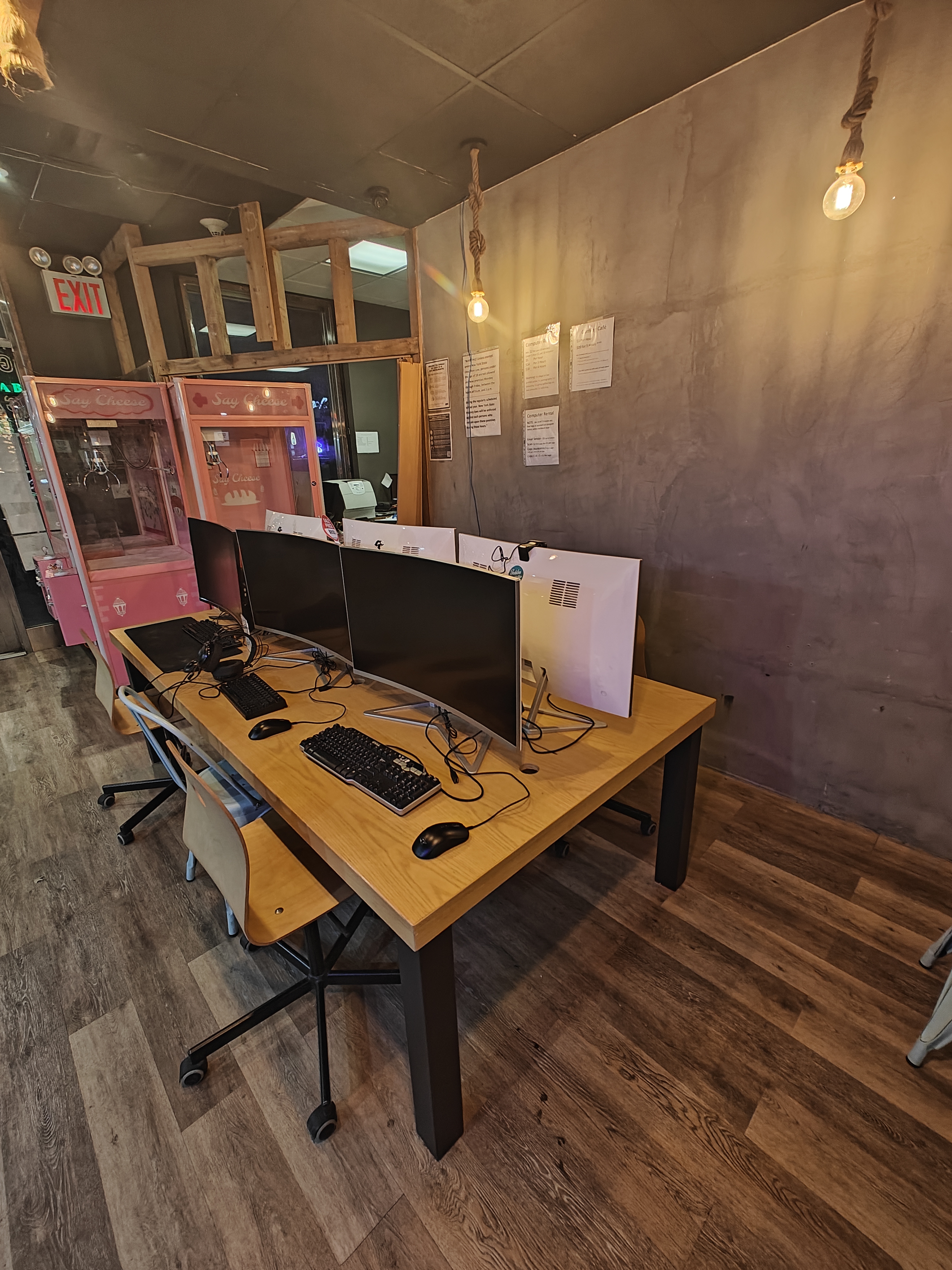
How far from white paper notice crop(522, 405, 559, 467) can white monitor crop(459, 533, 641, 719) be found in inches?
55.0

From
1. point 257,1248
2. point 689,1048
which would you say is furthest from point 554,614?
point 257,1248

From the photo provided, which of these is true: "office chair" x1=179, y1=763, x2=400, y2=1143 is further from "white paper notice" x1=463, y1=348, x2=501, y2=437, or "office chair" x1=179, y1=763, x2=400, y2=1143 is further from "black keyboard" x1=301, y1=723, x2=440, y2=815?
"white paper notice" x1=463, y1=348, x2=501, y2=437

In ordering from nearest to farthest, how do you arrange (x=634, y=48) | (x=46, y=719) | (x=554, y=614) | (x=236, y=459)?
(x=554, y=614), (x=634, y=48), (x=46, y=719), (x=236, y=459)

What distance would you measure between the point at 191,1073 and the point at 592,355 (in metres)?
2.97

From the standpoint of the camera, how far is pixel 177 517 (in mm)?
3818

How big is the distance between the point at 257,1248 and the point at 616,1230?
72 cm

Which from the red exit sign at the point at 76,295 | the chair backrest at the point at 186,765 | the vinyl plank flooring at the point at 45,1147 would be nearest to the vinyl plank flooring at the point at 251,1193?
the vinyl plank flooring at the point at 45,1147

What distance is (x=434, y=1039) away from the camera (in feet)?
3.48

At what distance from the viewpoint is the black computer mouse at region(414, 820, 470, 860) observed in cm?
104

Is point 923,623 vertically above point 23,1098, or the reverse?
point 923,623

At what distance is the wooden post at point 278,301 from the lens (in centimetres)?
327

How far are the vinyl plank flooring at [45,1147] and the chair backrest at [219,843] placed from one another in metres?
0.65

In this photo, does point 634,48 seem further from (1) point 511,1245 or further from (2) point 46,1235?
(2) point 46,1235

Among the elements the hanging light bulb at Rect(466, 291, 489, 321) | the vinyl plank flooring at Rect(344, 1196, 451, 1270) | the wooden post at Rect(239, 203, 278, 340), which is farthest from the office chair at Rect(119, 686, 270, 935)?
the wooden post at Rect(239, 203, 278, 340)
